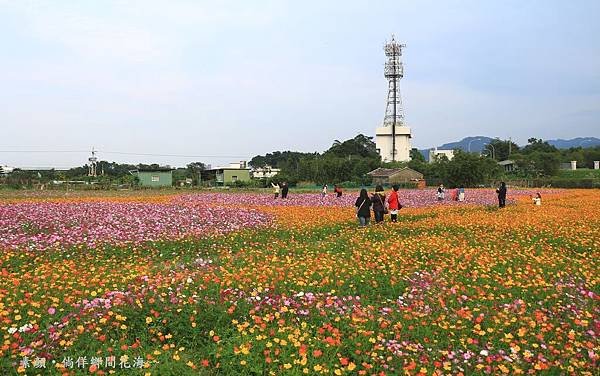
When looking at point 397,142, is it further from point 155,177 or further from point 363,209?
point 363,209

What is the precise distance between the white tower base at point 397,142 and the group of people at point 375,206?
4205 inches

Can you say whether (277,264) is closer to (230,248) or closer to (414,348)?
(230,248)

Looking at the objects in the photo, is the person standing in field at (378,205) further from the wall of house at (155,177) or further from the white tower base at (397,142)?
the white tower base at (397,142)

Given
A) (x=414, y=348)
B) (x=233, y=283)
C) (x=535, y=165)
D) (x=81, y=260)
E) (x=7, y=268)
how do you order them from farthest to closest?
(x=535, y=165)
(x=81, y=260)
(x=7, y=268)
(x=233, y=283)
(x=414, y=348)

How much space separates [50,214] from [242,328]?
1384 centimetres

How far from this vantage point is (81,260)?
11.0m

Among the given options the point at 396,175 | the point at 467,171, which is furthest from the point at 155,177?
the point at 467,171

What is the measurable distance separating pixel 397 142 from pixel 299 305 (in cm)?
12071

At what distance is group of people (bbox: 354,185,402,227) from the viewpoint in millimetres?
16891

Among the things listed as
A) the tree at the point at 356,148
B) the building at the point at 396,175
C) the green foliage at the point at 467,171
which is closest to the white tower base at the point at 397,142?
the tree at the point at 356,148

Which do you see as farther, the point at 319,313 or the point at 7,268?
the point at 7,268

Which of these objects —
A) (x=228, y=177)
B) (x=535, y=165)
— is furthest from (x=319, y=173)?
(x=535, y=165)

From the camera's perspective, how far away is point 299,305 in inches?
295

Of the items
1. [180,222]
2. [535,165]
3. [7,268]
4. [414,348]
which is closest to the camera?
[414,348]
